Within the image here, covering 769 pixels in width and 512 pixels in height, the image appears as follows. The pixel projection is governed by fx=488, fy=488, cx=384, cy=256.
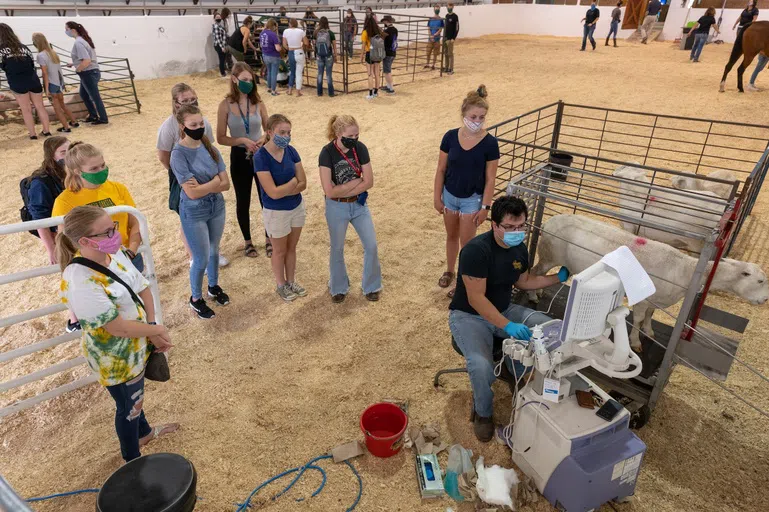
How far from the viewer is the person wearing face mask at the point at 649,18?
19.2m

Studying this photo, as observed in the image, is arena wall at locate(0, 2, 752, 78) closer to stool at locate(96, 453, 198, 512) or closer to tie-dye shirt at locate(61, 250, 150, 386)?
tie-dye shirt at locate(61, 250, 150, 386)

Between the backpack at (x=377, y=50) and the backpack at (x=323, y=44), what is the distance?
1.00 metres

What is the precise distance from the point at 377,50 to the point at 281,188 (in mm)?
8560

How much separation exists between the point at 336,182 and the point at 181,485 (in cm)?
276

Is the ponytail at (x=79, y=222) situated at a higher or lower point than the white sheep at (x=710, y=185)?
higher

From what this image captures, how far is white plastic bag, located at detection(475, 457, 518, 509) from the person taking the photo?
285 centimetres

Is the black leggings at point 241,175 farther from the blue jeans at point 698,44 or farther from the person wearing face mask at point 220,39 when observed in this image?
the blue jeans at point 698,44

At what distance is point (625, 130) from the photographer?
9.65m

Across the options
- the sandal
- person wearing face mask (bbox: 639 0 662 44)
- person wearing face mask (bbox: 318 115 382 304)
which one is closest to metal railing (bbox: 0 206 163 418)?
person wearing face mask (bbox: 318 115 382 304)

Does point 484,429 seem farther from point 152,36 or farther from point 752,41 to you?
point 152,36

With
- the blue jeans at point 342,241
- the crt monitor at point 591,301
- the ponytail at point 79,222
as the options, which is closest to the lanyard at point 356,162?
the blue jeans at point 342,241

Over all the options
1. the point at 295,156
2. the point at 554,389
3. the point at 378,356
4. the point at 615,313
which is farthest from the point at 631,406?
the point at 295,156

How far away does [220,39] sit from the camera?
13.2 metres

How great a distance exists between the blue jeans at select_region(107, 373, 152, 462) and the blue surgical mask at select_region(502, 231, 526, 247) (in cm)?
230
